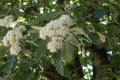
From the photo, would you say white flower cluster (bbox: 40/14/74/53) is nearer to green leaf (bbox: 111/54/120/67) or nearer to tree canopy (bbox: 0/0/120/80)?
tree canopy (bbox: 0/0/120/80)

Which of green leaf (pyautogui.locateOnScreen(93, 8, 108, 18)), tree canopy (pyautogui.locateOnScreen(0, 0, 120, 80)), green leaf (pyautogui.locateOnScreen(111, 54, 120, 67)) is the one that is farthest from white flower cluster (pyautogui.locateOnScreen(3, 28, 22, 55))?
green leaf (pyautogui.locateOnScreen(111, 54, 120, 67))

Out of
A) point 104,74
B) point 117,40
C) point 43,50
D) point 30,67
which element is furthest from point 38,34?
point 104,74

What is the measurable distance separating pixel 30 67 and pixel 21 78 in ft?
0.28

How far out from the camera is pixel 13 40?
145 centimetres

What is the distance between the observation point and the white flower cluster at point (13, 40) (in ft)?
4.74

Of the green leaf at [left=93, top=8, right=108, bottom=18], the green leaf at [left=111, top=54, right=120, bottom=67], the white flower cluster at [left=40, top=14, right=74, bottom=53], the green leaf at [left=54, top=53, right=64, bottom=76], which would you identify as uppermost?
the white flower cluster at [left=40, top=14, right=74, bottom=53]

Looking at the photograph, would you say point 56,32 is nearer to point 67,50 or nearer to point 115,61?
point 67,50

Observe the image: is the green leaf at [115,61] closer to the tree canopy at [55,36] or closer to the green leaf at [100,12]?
the tree canopy at [55,36]

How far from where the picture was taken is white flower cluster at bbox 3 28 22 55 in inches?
56.9

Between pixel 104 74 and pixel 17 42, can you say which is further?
pixel 104 74

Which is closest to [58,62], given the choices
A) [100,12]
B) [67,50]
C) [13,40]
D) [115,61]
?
[67,50]

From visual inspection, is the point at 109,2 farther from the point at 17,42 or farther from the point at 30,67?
the point at 17,42

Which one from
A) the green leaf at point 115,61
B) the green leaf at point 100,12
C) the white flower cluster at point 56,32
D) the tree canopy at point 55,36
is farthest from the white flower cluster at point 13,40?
the green leaf at point 115,61

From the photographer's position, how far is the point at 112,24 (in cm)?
227
